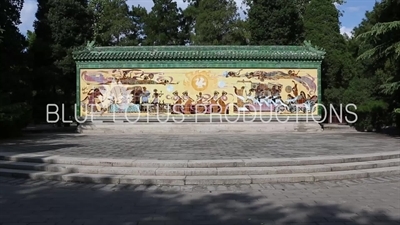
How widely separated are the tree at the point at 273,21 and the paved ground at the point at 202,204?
18315 millimetres

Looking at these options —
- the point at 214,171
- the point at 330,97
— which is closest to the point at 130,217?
the point at 214,171

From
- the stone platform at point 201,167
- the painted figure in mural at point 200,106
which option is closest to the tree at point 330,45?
the painted figure in mural at point 200,106

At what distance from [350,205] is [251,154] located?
4102 millimetres

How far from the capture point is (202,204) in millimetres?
5914

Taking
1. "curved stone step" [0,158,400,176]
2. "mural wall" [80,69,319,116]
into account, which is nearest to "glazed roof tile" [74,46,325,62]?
"mural wall" [80,69,319,116]

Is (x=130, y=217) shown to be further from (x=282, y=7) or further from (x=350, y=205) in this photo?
(x=282, y=7)

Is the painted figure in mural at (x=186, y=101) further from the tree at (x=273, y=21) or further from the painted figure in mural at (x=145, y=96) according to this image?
the tree at (x=273, y=21)

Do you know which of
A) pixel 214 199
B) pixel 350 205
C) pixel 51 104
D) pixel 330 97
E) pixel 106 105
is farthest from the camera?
pixel 330 97

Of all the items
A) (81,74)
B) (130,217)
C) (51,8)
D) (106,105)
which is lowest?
(130,217)

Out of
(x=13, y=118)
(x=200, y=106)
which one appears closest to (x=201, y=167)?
(x=13, y=118)

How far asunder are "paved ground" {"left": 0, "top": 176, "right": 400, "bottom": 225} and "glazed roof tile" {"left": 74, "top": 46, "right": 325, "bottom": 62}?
11.2 meters

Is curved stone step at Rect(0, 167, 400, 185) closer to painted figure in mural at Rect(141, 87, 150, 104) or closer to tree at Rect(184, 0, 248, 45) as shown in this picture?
painted figure in mural at Rect(141, 87, 150, 104)

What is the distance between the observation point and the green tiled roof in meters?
18.1

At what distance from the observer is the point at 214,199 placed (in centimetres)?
623
